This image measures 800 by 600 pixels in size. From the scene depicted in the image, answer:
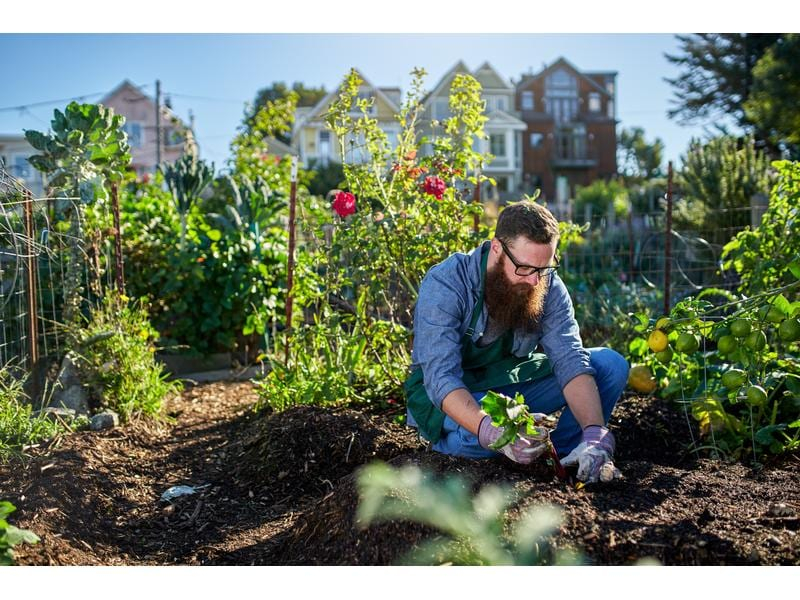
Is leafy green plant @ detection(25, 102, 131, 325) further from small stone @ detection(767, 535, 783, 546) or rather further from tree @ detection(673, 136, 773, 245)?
tree @ detection(673, 136, 773, 245)

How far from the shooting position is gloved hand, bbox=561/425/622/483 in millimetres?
2484

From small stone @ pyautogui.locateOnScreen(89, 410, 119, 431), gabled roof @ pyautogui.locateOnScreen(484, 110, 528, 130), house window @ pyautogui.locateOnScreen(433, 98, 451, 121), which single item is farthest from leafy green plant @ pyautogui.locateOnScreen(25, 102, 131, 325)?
gabled roof @ pyautogui.locateOnScreen(484, 110, 528, 130)

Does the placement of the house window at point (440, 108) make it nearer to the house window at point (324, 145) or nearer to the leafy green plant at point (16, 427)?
the house window at point (324, 145)

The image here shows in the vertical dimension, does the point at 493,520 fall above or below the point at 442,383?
below

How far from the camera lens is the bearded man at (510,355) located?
254cm

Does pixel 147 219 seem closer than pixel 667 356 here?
No

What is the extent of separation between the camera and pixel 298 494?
125 inches

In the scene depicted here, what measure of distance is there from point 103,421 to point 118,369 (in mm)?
402

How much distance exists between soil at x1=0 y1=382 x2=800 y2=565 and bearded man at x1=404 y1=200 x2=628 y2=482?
145mm

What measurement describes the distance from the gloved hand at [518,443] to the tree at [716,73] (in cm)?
1875

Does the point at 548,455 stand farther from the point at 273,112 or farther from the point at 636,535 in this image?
the point at 273,112

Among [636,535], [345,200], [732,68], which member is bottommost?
[636,535]

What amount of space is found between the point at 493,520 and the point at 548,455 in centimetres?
51

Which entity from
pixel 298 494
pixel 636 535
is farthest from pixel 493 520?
pixel 298 494
